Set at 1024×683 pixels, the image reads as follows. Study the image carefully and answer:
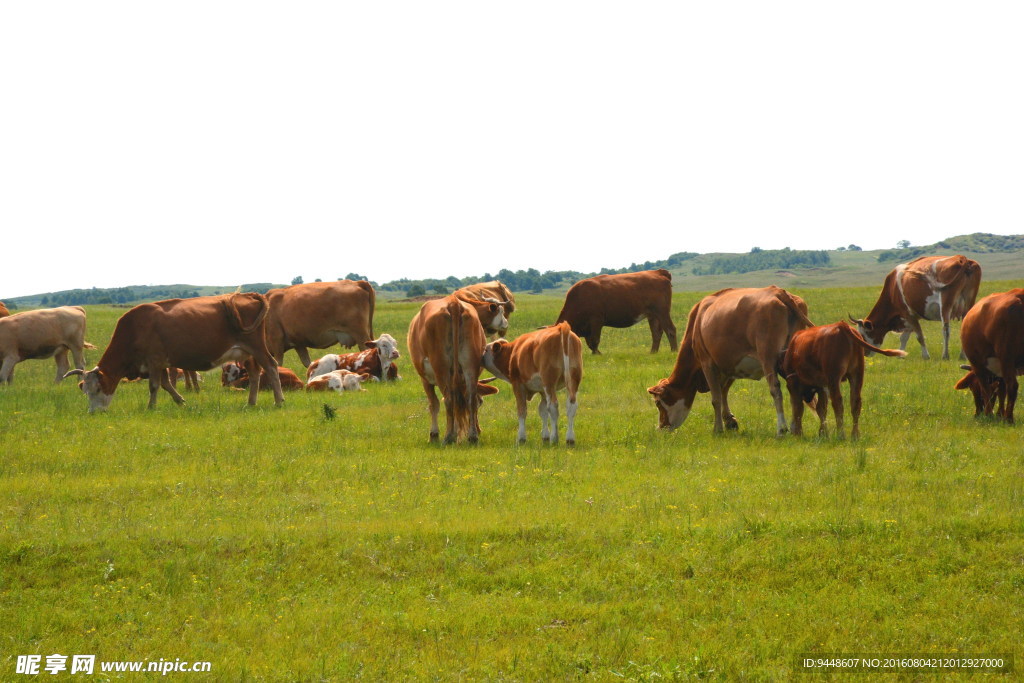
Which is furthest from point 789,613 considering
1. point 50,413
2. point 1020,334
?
point 50,413

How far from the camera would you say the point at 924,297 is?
2480 centimetres

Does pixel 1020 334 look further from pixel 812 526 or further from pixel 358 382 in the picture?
pixel 358 382

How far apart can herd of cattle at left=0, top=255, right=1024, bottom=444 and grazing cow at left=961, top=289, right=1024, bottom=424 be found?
0.02 meters

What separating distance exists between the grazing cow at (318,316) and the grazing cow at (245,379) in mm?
1238

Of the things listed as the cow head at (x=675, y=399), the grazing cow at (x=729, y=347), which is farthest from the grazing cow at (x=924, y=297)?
the cow head at (x=675, y=399)

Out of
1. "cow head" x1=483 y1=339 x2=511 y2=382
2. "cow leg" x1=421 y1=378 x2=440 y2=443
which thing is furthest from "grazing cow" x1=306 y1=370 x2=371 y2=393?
"cow head" x1=483 y1=339 x2=511 y2=382

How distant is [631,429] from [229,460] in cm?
653

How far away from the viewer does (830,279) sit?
163 metres

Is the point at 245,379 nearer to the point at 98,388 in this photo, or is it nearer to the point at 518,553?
the point at 98,388

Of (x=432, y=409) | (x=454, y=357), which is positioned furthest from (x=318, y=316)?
(x=454, y=357)

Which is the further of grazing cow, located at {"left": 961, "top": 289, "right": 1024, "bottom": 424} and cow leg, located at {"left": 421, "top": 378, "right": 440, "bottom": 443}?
cow leg, located at {"left": 421, "top": 378, "right": 440, "bottom": 443}

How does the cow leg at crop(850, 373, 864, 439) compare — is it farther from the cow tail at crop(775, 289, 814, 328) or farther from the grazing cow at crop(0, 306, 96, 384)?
the grazing cow at crop(0, 306, 96, 384)

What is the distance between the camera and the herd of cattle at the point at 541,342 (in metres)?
14.6

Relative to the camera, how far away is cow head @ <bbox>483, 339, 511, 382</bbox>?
16.1m
